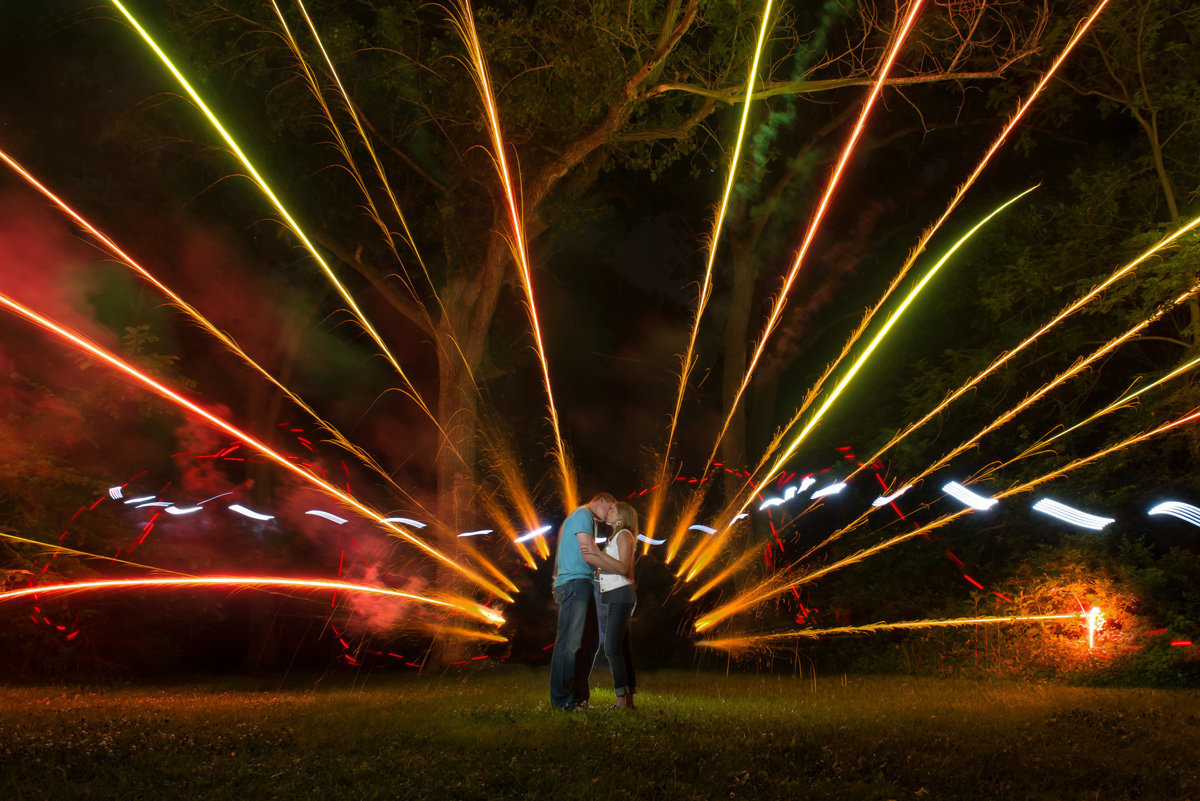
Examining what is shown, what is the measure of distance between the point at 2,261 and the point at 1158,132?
18.6 m

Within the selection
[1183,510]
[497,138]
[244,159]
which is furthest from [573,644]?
[1183,510]

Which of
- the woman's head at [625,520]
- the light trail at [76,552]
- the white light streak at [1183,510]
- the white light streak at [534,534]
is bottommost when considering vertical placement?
the woman's head at [625,520]

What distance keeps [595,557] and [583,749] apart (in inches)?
75.7

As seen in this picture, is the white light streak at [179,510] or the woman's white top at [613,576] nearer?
the woman's white top at [613,576]

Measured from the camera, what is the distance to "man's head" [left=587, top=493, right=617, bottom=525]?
7.81 meters

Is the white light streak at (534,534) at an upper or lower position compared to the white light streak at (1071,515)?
upper

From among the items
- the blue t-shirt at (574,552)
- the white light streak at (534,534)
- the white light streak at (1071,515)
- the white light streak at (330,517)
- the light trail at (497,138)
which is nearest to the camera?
the blue t-shirt at (574,552)

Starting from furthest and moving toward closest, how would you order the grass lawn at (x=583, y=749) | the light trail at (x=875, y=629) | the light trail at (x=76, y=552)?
the light trail at (x=875, y=629) < the light trail at (x=76, y=552) < the grass lawn at (x=583, y=749)

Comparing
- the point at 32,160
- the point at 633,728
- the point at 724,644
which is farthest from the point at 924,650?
the point at 32,160

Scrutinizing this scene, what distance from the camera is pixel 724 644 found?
17688 mm

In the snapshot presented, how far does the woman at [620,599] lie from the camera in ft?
25.3

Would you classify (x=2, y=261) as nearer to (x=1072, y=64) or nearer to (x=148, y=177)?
(x=148, y=177)

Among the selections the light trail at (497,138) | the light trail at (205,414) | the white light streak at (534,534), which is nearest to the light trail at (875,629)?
the white light streak at (534,534)

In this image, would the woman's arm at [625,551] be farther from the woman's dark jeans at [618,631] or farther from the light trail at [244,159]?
the light trail at [244,159]
